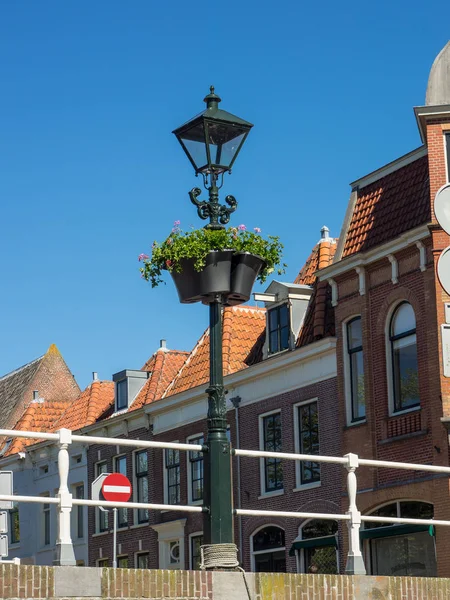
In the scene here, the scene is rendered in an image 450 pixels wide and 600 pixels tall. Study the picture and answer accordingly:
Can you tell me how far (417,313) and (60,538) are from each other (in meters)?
15.2

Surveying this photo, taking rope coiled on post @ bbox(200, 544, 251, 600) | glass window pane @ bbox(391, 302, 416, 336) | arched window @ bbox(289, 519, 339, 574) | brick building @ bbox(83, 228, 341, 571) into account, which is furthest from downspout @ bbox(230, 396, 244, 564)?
rope coiled on post @ bbox(200, 544, 251, 600)

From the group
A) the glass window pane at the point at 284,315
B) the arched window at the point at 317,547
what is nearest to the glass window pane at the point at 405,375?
the arched window at the point at 317,547

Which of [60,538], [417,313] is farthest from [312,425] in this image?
[60,538]

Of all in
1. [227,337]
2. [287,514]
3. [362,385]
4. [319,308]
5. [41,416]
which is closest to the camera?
[287,514]

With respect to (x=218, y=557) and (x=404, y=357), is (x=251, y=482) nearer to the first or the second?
(x=404, y=357)

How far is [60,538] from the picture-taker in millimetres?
8742

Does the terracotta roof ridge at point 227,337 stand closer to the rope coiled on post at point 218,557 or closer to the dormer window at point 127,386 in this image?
the dormer window at point 127,386

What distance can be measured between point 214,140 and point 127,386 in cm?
2767

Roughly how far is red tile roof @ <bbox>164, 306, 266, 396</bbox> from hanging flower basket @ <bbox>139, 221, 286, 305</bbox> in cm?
2015

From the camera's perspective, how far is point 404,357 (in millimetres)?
23547

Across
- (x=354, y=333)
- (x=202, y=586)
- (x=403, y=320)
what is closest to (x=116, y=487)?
(x=354, y=333)

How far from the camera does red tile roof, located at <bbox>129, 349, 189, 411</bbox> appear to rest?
3606 centimetres

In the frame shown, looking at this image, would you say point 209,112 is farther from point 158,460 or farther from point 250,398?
point 158,460

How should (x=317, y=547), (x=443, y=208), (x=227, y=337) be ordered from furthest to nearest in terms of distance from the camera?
(x=227, y=337) → (x=317, y=547) → (x=443, y=208)
